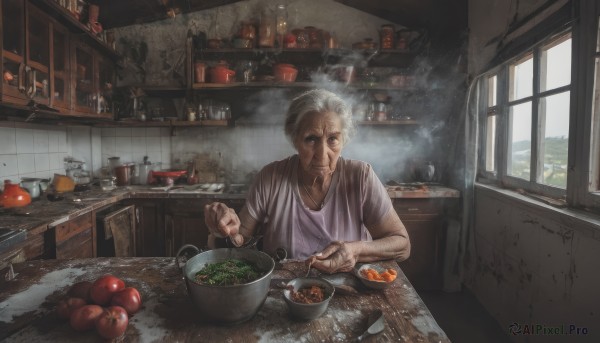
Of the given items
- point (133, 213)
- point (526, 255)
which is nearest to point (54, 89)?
point (133, 213)

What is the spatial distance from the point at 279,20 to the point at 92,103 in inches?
96.7

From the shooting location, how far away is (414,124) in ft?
14.1

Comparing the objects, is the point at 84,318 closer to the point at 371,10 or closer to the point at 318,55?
the point at 318,55

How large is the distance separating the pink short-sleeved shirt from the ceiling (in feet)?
9.75

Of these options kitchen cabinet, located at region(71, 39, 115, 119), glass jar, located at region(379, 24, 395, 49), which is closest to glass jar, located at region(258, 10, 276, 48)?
glass jar, located at region(379, 24, 395, 49)

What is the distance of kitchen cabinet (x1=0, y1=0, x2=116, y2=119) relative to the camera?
7.94ft

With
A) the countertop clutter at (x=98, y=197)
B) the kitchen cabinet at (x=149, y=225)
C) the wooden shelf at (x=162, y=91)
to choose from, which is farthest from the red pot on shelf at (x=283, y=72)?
the kitchen cabinet at (x=149, y=225)

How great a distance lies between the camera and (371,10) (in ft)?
14.3

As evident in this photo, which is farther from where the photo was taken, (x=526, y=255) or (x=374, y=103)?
(x=374, y=103)

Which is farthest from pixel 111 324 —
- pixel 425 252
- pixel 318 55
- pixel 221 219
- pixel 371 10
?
pixel 371 10

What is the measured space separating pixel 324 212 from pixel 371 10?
356cm

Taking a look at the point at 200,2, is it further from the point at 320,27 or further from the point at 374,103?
the point at 374,103

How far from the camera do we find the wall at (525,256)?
1.93 m

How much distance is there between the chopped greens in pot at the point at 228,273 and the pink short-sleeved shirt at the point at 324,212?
66cm
